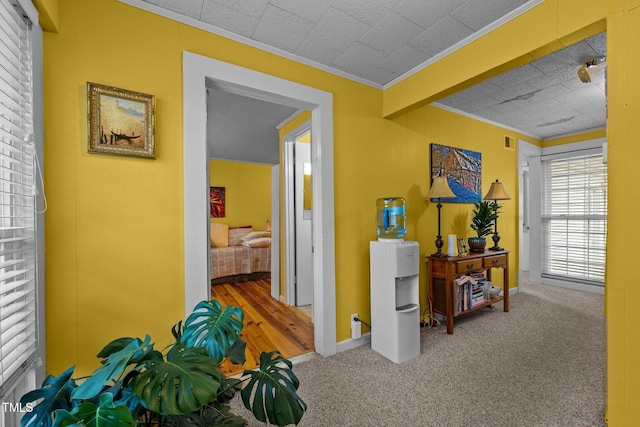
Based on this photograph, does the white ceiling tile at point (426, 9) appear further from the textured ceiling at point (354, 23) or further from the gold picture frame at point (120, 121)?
the gold picture frame at point (120, 121)

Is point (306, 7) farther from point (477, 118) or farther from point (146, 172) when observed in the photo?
point (477, 118)

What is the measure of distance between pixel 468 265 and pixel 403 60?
6.58ft

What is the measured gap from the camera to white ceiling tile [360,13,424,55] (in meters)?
1.71

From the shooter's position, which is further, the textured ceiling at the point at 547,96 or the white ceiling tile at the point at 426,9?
the textured ceiling at the point at 547,96

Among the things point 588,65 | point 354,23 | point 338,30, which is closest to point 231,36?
point 338,30

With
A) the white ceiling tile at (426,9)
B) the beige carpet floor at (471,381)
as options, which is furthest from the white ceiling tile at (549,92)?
the beige carpet floor at (471,381)

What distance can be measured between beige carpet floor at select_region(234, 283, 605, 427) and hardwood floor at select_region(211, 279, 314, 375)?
34 centimetres

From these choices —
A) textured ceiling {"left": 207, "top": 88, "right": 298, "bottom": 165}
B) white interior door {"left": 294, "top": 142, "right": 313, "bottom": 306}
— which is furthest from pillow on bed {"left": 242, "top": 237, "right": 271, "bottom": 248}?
white interior door {"left": 294, "top": 142, "right": 313, "bottom": 306}

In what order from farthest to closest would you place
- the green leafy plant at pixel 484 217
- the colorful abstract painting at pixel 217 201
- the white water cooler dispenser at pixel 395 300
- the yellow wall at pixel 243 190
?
the yellow wall at pixel 243 190, the colorful abstract painting at pixel 217 201, the green leafy plant at pixel 484 217, the white water cooler dispenser at pixel 395 300

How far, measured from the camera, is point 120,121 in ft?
4.91

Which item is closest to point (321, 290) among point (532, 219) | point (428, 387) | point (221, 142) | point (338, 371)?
point (338, 371)

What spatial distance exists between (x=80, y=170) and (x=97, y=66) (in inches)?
21.9

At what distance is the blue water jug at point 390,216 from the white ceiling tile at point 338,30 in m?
1.25

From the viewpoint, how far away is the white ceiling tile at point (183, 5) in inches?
61.2
